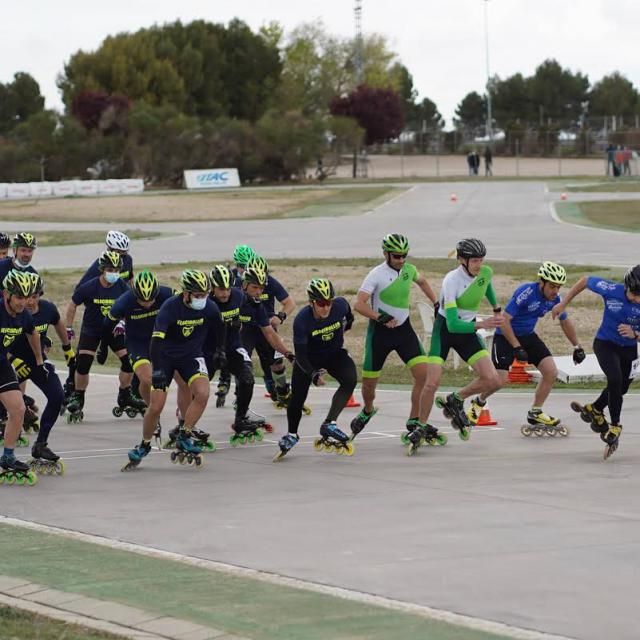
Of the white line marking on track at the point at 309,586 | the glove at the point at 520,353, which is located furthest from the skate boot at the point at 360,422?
the white line marking on track at the point at 309,586

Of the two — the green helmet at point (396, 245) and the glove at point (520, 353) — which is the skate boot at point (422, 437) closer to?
the glove at point (520, 353)

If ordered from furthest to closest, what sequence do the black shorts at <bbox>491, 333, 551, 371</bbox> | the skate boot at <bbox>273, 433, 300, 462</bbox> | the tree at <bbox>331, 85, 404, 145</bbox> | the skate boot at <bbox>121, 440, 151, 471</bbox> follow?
the tree at <bbox>331, 85, 404, 145</bbox> → the black shorts at <bbox>491, 333, 551, 371</bbox> → the skate boot at <bbox>273, 433, 300, 462</bbox> → the skate boot at <bbox>121, 440, 151, 471</bbox>

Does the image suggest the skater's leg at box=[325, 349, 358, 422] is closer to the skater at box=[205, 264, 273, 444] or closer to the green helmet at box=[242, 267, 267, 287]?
the skater at box=[205, 264, 273, 444]

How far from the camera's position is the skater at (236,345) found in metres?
14.3

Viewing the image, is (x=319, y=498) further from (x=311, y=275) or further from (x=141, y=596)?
(x=311, y=275)

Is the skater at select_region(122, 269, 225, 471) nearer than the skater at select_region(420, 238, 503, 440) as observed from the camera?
Yes

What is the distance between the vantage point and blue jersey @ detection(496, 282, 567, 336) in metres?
14.8

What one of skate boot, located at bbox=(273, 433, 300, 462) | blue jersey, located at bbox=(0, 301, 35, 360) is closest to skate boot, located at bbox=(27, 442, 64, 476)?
blue jersey, located at bbox=(0, 301, 35, 360)

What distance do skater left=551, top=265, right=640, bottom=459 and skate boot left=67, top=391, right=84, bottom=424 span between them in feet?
20.5

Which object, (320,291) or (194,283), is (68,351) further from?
(320,291)

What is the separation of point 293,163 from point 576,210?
123ft

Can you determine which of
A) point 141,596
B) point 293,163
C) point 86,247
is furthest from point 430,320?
point 293,163

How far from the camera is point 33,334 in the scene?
1303 cm

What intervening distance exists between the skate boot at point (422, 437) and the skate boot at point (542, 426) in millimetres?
978
